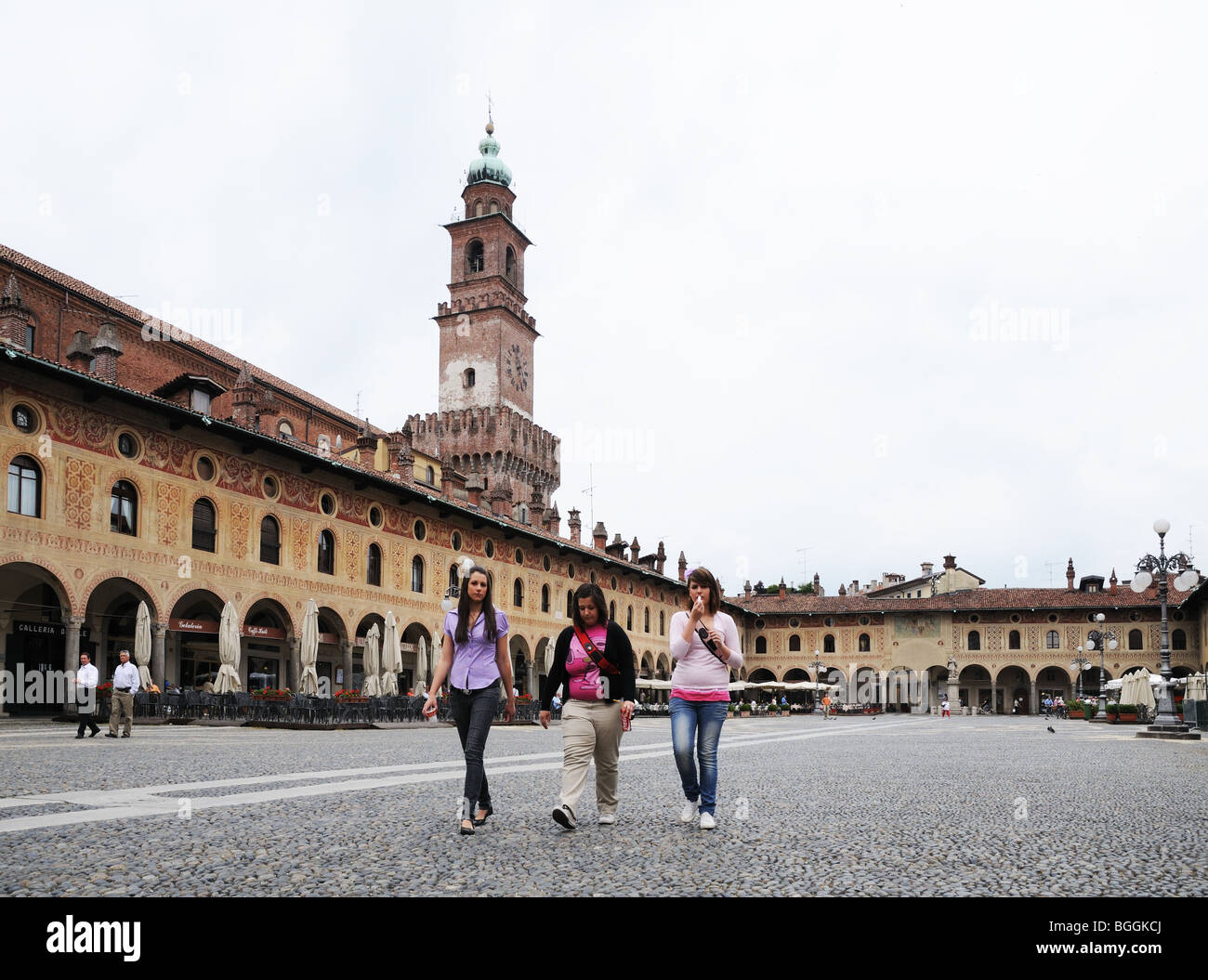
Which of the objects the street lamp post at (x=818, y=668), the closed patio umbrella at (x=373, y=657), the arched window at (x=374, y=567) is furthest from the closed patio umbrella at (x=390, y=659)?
the street lamp post at (x=818, y=668)

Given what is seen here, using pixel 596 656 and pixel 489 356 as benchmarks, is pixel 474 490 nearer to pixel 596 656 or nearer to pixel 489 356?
pixel 489 356

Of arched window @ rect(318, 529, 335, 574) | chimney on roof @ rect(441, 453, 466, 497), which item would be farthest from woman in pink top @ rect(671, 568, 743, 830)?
chimney on roof @ rect(441, 453, 466, 497)

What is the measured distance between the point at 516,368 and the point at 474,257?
8.58 m

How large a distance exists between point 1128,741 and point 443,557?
22.8 meters

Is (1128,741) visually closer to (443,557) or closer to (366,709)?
(366,709)

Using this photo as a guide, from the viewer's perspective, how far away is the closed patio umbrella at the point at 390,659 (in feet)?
90.9

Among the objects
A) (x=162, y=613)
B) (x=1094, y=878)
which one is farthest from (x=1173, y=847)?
(x=162, y=613)

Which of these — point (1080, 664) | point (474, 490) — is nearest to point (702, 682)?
point (474, 490)

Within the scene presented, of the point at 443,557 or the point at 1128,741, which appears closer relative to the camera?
the point at 1128,741

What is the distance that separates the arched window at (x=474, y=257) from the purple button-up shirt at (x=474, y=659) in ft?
222

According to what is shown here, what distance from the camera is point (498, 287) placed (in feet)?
229

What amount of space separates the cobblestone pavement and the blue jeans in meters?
0.25

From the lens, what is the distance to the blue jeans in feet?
20.9
